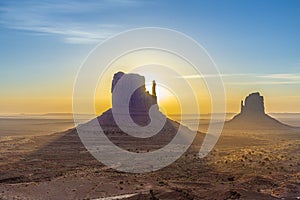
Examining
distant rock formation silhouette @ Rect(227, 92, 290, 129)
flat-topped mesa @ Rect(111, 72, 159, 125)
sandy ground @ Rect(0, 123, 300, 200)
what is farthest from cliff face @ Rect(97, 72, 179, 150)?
distant rock formation silhouette @ Rect(227, 92, 290, 129)

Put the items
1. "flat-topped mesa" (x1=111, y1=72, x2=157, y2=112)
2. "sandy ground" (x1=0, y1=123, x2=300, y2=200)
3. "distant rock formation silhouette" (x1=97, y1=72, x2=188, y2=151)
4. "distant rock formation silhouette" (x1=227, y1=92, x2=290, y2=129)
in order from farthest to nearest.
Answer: "distant rock formation silhouette" (x1=227, y1=92, x2=290, y2=129) < "flat-topped mesa" (x1=111, y1=72, x2=157, y2=112) < "distant rock formation silhouette" (x1=97, y1=72, x2=188, y2=151) < "sandy ground" (x1=0, y1=123, x2=300, y2=200)

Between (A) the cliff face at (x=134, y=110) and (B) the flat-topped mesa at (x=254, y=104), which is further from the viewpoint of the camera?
(B) the flat-topped mesa at (x=254, y=104)

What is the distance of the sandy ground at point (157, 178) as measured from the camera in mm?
41656

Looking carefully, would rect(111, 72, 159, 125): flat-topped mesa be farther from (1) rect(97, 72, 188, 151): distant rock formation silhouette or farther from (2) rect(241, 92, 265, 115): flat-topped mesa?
(2) rect(241, 92, 265, 115): flat-topped mesa

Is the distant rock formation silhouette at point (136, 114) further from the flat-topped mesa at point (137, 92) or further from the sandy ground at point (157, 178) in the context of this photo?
the sandy ground at point (157, 178)

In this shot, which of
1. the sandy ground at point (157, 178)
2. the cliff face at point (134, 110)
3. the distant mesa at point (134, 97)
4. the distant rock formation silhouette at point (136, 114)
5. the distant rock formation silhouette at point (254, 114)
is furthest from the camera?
the distant rock formation silhouette at point (254, 114)

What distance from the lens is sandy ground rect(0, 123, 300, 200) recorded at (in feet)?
137

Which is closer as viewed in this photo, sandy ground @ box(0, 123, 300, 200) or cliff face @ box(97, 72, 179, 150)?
sandy ground @ box(0, 123, 300, 200)

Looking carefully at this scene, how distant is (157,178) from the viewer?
5112 cm

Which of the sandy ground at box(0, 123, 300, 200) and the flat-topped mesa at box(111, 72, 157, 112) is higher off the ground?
the flat-topped mesa at box(111, 72, 157, 112)

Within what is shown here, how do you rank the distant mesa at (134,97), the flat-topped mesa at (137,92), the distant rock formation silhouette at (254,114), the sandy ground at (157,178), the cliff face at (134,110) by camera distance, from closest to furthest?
the sandy ground at (157,178)
the cliff face at (134,110)
the distant mesa at (134,97)
the flat-topped mesa at (137,92)
the distant rock formation silhouette at (254,114)

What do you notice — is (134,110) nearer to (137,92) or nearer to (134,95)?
(134,95)

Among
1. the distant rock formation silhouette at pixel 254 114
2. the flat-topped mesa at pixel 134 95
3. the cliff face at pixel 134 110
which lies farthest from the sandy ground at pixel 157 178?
the distant rock formation silhouette at pixel 254 114

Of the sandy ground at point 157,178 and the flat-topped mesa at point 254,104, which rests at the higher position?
the flat-topped mesa at point 254,104
